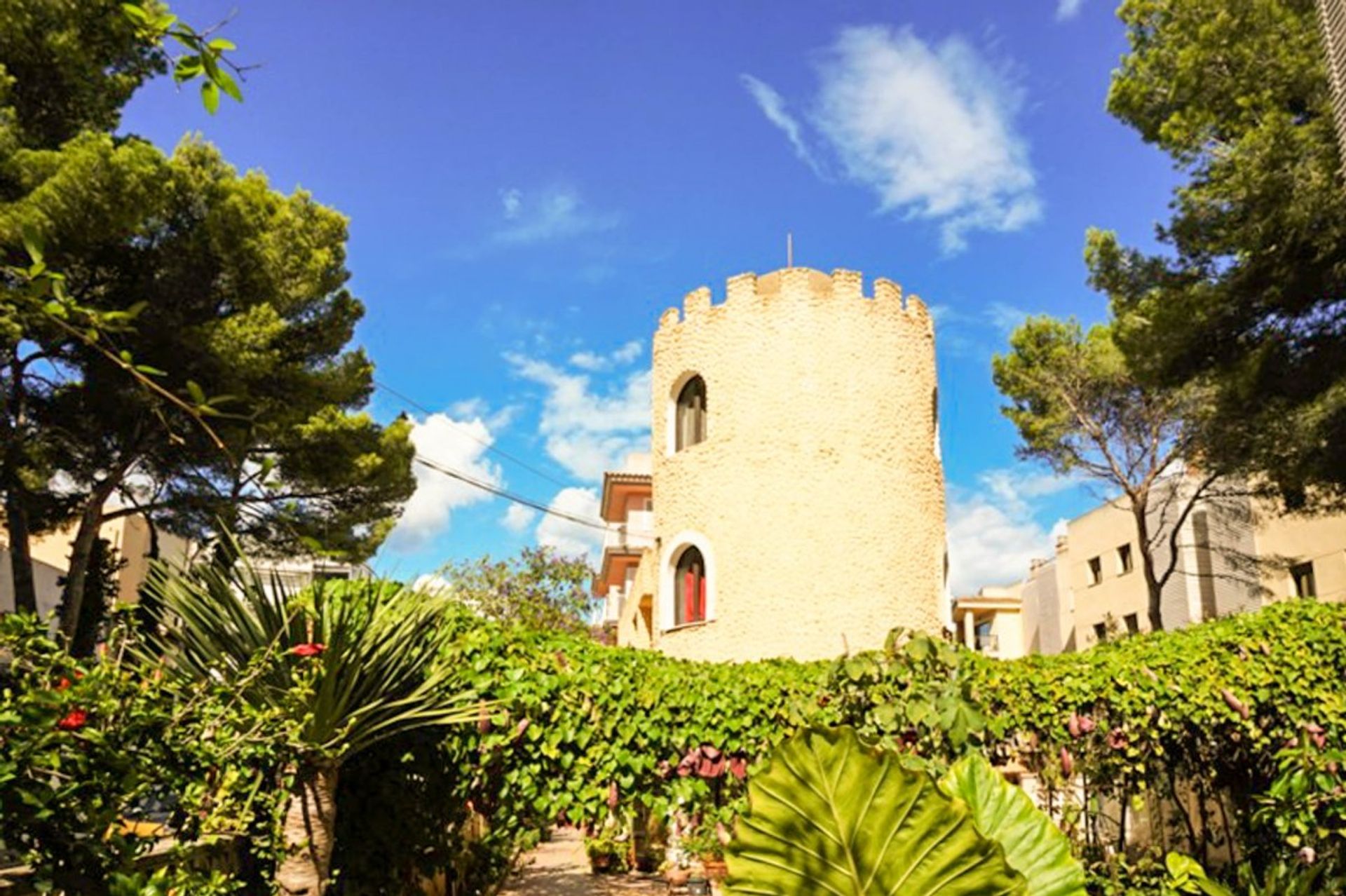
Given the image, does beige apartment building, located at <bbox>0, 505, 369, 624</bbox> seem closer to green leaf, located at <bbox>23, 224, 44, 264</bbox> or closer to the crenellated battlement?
the crenellated battlement

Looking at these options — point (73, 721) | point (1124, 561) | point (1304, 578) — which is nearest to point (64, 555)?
point (73, 721)

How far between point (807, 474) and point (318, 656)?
11.0m

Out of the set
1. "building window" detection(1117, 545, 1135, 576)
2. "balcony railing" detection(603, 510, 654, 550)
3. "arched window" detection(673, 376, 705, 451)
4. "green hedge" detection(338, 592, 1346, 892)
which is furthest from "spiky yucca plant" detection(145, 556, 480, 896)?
"building window" detection(1117, 545, 1135, 576)

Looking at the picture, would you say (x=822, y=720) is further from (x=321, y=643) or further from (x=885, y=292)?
(x=885, y=292)

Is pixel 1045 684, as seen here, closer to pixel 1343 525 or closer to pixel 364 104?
pixel 364 104

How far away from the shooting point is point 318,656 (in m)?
4.25

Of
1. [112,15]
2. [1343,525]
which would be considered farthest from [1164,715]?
[1343,525]

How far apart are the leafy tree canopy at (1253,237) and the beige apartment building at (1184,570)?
14.6 ft

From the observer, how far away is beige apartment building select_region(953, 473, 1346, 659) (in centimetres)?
2050

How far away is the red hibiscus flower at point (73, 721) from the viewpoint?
2.43 metres

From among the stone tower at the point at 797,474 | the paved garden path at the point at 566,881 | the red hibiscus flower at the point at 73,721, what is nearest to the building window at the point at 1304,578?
the stone tower at the point at 797,474

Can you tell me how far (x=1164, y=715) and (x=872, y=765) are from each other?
467 cm

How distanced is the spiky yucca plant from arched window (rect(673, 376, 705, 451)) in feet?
36.6

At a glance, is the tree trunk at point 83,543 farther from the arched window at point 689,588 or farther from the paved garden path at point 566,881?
the arched window at point 689,588
